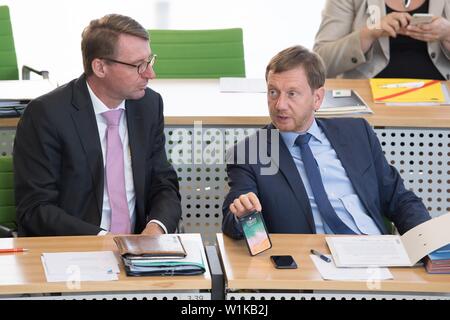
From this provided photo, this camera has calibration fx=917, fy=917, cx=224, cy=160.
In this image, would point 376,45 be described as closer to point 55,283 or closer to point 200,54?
point 200,54

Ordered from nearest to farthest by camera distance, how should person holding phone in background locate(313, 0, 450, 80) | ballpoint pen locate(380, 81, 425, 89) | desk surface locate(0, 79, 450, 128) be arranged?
1. desk surface locate(0, 79, 450, 128)
2. ballpoint pen locate(380, 81, 425, 89)
3. person holding phone in background locate(313, 0, 450, 80)

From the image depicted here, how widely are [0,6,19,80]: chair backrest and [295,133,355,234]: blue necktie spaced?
7.58 ft

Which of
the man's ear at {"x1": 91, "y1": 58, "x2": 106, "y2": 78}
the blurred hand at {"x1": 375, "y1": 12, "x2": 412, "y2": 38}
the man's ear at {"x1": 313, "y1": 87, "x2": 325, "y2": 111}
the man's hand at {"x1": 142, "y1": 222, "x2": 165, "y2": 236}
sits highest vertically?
the man's ear at {"x1": 91, "y1": 58, "x2": 106, "y2": 78}

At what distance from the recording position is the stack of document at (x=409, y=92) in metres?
4.48

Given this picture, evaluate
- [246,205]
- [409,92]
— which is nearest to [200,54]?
[409,92]

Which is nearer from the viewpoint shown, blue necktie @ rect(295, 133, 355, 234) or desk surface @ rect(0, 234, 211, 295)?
desk surface @ rect(0, 234, 211, 295)

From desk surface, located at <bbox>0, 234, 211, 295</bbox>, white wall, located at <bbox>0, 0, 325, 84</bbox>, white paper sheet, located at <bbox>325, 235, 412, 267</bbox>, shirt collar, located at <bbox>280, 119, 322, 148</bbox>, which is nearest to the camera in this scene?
desk surface, located at <bbox>0, 234, 211, 295</bbox>

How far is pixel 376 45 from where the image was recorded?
4.98 meters

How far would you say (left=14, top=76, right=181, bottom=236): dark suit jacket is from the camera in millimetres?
3367

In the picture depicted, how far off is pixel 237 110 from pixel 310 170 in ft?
2.98

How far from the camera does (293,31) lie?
25.1 ft

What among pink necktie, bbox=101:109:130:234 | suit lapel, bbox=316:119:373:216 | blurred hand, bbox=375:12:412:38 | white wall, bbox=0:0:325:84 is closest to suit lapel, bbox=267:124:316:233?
suit lapel, bbox=316:119:373:216

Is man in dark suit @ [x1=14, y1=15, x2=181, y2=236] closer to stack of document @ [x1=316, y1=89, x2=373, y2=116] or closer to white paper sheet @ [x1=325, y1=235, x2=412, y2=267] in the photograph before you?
white paper sheet @ [x1=325, y1=235, x2=412, y2=267]

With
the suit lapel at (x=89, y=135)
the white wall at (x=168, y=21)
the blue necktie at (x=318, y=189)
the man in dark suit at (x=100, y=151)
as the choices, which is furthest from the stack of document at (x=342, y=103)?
the white wall at (x=168, y=21)
